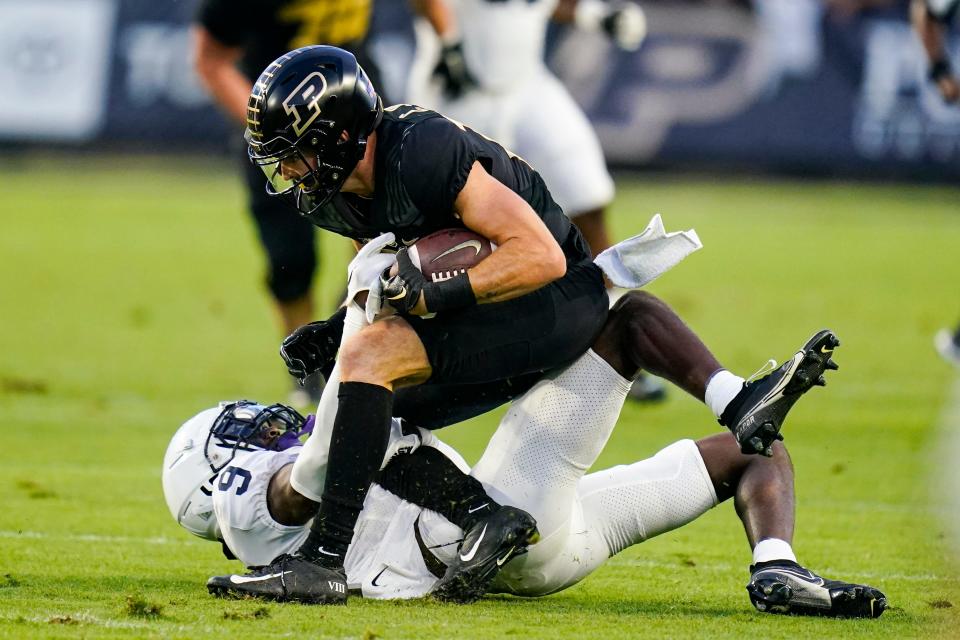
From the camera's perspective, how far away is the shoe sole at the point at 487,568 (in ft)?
13.8

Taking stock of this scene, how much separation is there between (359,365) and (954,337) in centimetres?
601

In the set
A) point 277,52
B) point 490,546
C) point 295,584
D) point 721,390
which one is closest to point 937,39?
point 277,52

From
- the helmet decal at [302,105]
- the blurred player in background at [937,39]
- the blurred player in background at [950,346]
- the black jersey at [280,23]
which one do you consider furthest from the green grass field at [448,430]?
the black jersey at [280,23]

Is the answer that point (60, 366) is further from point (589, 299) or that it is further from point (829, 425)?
point (589, 299)

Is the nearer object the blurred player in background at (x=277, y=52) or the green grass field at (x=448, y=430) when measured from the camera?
the green grass field at (x=448, y=430)

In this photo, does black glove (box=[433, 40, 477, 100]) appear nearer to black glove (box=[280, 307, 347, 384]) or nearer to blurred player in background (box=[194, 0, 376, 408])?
blurred player in background (box=[194, 0, 376, 408])

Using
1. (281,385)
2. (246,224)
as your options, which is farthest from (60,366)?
(246,224)

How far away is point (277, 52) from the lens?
827cm

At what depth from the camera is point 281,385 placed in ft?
28.6

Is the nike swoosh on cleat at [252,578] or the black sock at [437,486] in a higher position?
the black sock at [437,486]

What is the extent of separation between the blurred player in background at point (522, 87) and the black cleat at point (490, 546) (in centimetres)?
420

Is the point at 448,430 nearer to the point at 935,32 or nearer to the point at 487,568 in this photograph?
the point at 487,568

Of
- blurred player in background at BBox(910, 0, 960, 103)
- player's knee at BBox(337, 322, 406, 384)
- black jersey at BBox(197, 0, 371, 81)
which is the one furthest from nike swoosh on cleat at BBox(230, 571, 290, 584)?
blurred player in background at BBox(910, 0, 960, 103)

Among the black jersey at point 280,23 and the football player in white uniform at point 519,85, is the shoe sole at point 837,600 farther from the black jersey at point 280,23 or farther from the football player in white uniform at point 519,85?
the black jersey at point 280,23
